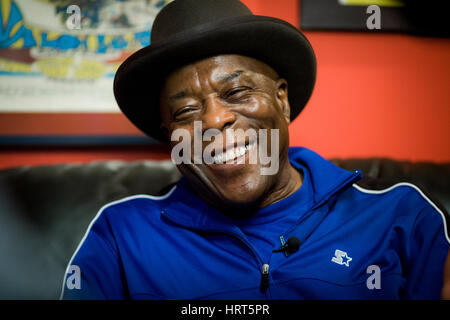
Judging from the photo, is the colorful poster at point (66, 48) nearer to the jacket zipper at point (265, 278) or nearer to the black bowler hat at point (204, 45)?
the black bowler hat at point (204, 45)

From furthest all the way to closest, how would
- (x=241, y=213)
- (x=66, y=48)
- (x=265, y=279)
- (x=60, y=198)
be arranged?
(x=66, y=48)
(x=60, y=198)
(x=241, y=213)
(x=265, y=279)

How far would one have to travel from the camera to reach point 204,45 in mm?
927

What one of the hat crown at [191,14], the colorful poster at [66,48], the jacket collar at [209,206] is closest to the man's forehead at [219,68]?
the hat crown at [191,14]

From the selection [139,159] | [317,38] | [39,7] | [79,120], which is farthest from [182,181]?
[39,7]

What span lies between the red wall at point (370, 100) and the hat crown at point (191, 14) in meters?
0.56

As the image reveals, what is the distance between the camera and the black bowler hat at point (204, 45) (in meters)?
0.92

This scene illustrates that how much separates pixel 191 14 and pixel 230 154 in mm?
430

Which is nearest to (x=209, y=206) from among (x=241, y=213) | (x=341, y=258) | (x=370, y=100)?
(x=241, y=213)

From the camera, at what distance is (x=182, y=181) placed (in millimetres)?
1167

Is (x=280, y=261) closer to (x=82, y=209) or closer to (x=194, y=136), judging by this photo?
(x=194, y=136)

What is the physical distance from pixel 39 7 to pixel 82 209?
3.06 ft

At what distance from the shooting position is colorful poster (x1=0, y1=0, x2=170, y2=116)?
4.85ft

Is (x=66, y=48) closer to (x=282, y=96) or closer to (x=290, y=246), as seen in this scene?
(x=282, y=96)

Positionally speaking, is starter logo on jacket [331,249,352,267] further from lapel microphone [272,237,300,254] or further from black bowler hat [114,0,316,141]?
black bowler hat [114,0,316,141]
